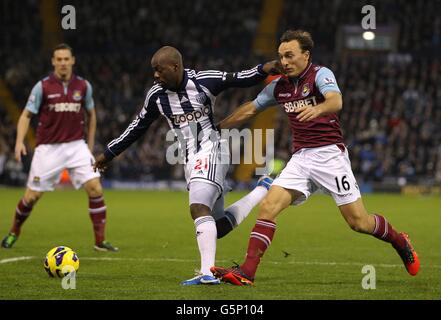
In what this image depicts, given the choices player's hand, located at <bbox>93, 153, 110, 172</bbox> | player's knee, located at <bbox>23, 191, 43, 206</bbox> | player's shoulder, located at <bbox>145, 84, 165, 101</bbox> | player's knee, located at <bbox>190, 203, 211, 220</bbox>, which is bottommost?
player's knee, located at <bbox>23, 191, 43, 206</bbox>

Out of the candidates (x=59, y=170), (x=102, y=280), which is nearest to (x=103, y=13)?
(x=59, y=170)

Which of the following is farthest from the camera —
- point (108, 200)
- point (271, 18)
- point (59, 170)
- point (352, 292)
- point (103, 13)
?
point (103, 13)

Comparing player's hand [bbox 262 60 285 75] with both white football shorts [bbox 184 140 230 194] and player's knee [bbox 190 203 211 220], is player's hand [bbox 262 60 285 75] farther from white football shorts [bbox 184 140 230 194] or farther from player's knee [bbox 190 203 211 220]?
player's knee [bbox 190 203 211 220]

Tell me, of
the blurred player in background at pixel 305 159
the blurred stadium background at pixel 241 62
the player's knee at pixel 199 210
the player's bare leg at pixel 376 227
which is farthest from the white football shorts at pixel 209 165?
the blurred stadium background at pixel 241 62

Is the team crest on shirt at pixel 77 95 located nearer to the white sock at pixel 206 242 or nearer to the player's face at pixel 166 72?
the player's face at pixel 166 72

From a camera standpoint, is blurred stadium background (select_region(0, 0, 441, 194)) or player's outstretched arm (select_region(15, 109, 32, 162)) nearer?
player's outstretched arm (select_region(15, 109, 32, 162))

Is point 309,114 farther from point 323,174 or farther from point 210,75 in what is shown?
point 210,75

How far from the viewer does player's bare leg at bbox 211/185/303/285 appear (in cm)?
757

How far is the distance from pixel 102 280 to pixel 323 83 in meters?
2.66

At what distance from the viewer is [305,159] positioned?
26.2 feet

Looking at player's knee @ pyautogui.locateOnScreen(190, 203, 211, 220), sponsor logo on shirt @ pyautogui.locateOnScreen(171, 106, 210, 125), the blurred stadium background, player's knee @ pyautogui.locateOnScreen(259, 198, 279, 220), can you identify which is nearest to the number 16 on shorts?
player's knee @ pyautogui.locateOnScreen(259, 198, 279, 220)

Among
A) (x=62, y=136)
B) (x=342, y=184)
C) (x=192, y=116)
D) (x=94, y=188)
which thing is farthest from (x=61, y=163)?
(x=342, y=184)
